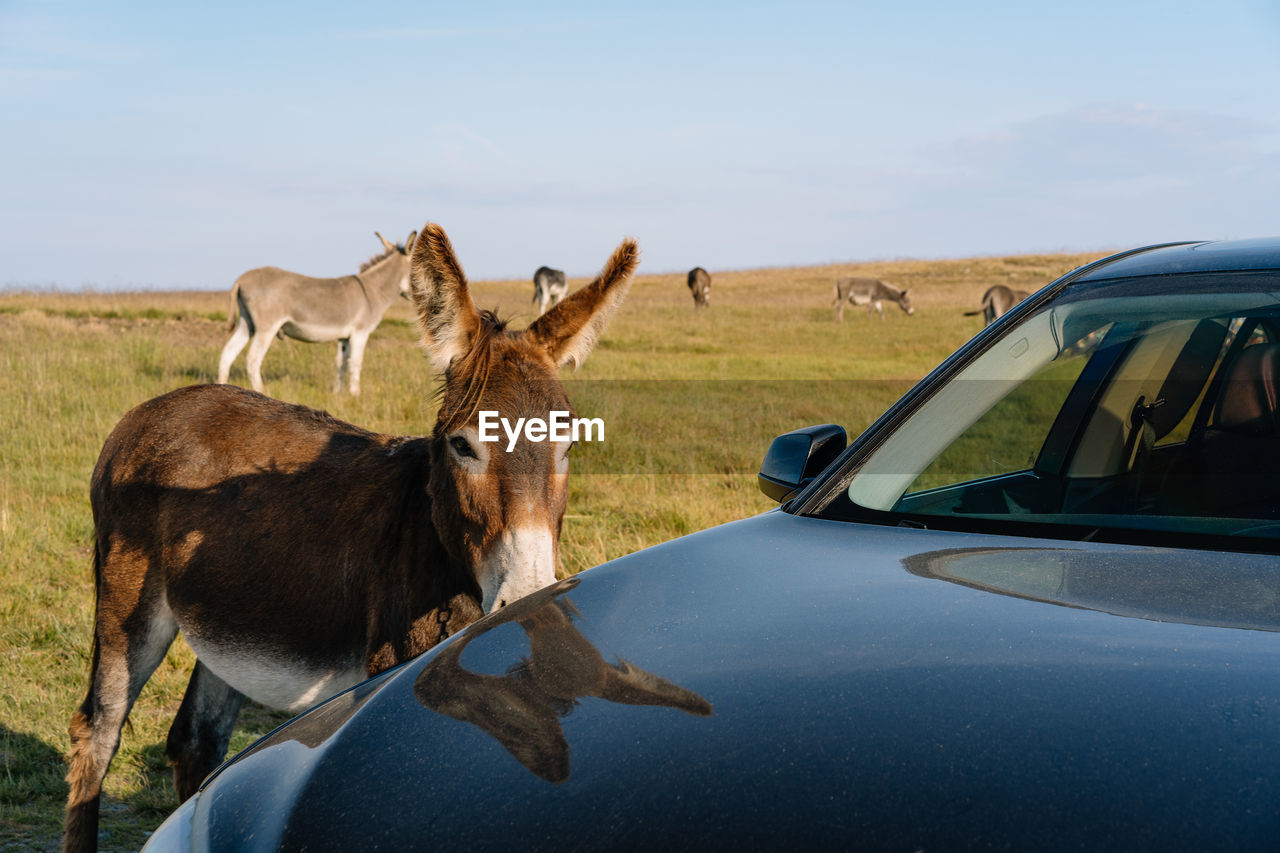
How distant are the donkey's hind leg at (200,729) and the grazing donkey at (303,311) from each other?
11.3 metres

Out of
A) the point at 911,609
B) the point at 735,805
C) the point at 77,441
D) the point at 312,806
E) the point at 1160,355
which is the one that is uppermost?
the point at 1160,355

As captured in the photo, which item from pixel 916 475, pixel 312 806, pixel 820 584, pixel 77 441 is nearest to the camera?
pixel 312 806

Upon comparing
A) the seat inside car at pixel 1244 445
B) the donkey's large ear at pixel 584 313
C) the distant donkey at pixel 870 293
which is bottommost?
the seat inside car at pixel 1244 445

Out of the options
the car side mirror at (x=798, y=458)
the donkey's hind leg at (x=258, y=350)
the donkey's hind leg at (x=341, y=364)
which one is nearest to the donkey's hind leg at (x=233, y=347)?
the donkey's hind leg at (x=258, y=350)

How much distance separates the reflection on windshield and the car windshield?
8.7 inches

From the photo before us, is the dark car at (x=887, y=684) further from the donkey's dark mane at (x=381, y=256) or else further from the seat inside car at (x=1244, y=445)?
the donkey's dark mane at (x=381, y=256)

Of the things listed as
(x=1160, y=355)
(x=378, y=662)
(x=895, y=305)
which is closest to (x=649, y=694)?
(x=378, y=662)

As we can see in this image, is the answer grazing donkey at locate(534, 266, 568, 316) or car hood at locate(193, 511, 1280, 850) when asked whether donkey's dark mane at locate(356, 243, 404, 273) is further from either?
grazing donkey at locate(534, 266, 568, 316)

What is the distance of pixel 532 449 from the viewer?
2.90 m

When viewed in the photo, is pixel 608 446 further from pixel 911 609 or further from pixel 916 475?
pixel 911 609

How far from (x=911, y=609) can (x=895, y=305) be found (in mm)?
46686

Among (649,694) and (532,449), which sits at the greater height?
(532,449)

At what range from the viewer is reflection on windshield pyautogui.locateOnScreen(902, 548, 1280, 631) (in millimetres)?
1688

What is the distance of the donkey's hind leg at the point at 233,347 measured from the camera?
47.0ft
